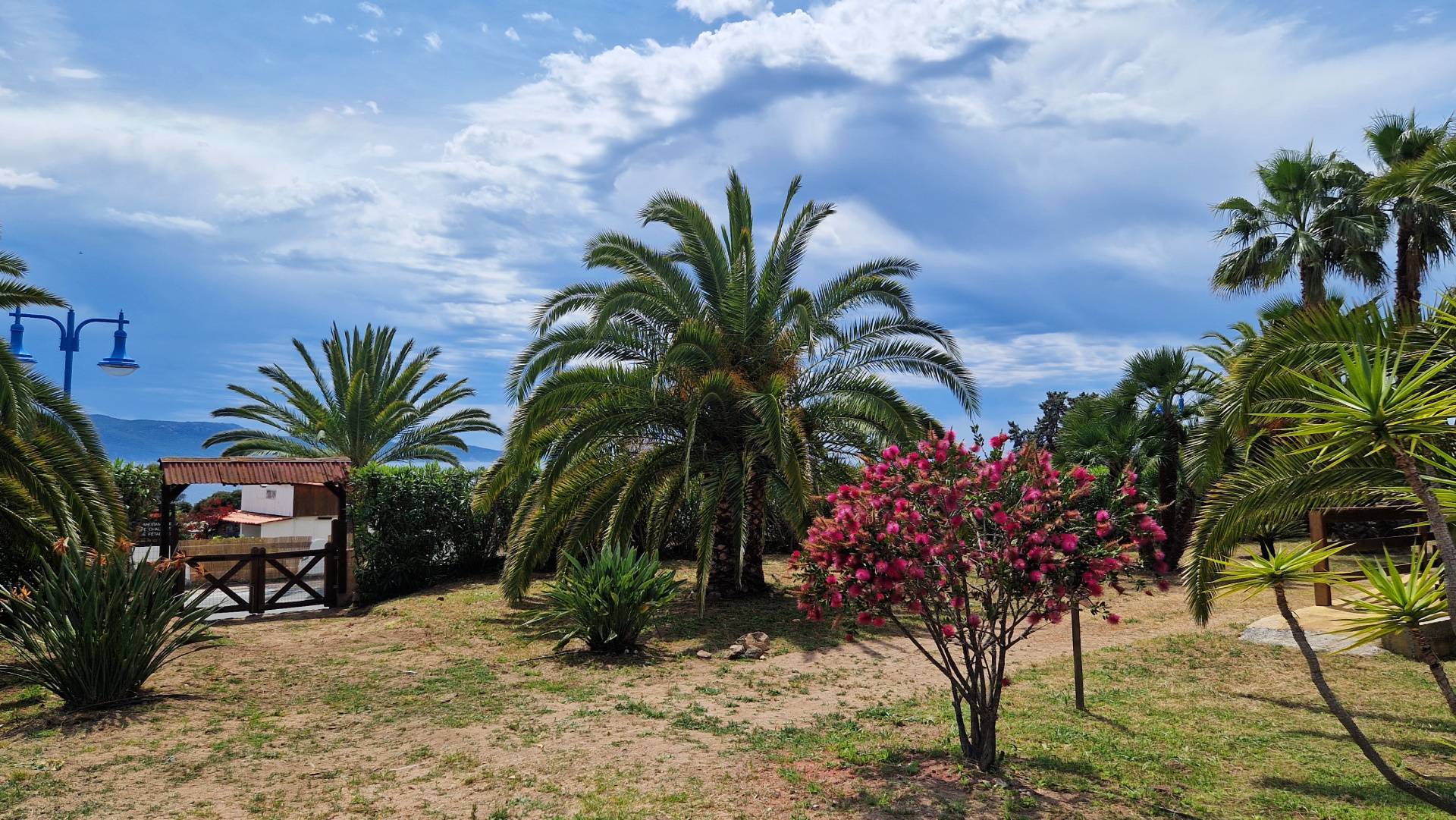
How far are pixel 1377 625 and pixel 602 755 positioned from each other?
5012 millimetres

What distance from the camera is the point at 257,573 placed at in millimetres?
13805

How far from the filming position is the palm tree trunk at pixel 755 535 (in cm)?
1377

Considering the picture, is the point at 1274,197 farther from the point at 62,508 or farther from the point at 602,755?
the point at 62,508

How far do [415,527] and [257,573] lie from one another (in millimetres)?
2831

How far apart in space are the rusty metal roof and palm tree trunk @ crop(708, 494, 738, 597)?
6590 millimetres

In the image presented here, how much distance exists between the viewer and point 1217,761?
645 cm

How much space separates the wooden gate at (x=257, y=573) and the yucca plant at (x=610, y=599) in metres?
5.44

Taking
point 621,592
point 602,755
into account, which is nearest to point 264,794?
point 602,755

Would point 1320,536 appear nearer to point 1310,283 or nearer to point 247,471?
point 1310,283

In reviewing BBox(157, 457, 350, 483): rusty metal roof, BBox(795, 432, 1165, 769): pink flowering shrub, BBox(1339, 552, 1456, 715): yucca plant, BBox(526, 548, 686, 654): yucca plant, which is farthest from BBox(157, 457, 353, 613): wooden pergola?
BBox(1339, 552, 1456, 715): yucca plant

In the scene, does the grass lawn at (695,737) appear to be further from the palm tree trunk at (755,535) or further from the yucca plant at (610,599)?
the palm tree trunk at (755,535)

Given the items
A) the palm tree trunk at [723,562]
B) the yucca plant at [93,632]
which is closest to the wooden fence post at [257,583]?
the yucca plant at [93,632]

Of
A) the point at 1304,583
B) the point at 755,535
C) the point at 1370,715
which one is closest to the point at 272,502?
the point at 755,535

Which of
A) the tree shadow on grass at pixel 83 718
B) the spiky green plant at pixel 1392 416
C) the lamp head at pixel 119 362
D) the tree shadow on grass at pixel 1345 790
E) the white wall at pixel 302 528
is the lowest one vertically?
the tree shadow on grass at pixel 1345 790
